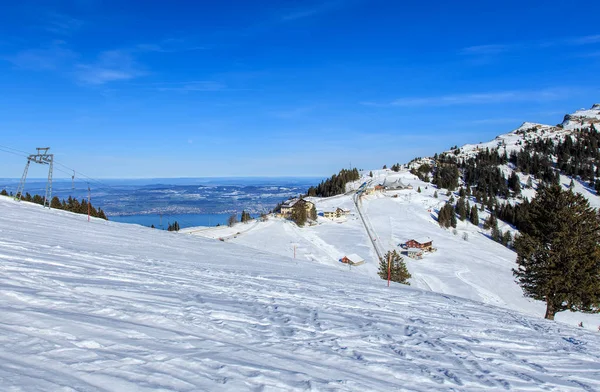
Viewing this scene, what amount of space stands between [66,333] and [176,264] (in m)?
7.76

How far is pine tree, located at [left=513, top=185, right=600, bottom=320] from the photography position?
17.9 metres

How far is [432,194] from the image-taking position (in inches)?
4904

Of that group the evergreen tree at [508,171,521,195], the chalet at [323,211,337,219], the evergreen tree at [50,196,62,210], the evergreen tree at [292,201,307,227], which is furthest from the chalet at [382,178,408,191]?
the evergreen tree at [50,196,62,210]

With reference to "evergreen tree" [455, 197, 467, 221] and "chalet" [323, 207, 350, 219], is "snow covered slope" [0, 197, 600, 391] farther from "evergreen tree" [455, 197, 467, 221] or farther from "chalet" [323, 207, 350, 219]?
"evergreen tree" [455, 197, 467, 221]

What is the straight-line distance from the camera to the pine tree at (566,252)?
58.8 feet

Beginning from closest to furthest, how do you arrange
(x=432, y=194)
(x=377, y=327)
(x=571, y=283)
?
(x=377, y=327)
(x=571, y=283)
(x=432, y=194)

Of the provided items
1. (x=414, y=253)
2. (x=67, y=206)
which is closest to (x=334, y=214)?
(x=414, y=253)

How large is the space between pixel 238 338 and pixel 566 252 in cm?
1912

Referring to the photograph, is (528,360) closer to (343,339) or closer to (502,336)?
(502,336)

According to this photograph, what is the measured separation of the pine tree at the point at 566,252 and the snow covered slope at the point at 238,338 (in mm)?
10049

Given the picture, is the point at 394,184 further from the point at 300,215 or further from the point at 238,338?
the point at 238,338

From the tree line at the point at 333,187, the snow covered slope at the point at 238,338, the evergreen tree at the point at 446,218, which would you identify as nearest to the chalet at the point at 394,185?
the tree line at the point at 333,187

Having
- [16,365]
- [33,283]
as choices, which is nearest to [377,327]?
[16,365]

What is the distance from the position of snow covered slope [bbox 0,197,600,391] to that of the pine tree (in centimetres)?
1005
